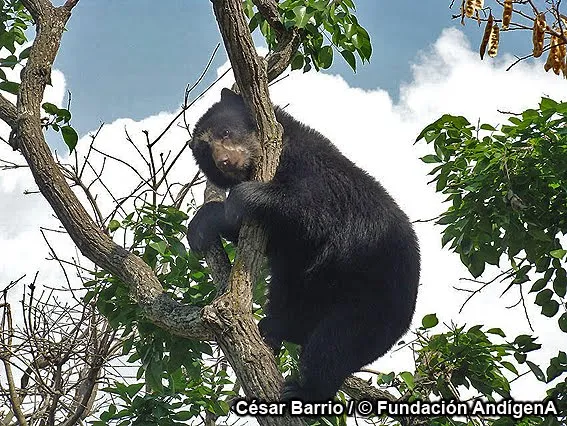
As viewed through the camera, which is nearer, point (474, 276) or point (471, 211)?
point (471, 211)

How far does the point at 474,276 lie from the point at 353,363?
815mm

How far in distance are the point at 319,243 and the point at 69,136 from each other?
1.51 metres

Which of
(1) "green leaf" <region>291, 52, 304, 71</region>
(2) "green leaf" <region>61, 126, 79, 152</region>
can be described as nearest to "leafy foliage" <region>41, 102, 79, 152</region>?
(2) "green leaf" <region>61, 126, 79, 152</region>

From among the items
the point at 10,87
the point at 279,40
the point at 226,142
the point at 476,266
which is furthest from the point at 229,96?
the point at 476,266

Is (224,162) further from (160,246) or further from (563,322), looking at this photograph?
(563,322)

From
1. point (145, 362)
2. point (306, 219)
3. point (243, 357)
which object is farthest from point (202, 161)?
point (243, 357)

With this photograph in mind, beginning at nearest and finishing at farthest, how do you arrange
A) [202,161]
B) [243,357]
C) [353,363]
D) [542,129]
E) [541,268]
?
1. [243,357]
2. [542,129]
3. [541,268]
4. [353,363]
5. [202,161]

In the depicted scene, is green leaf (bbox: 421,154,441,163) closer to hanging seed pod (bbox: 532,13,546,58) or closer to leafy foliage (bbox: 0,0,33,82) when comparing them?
hanging seed pod (bbox: 532,13,546,58)

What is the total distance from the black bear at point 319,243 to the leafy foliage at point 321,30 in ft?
1.41

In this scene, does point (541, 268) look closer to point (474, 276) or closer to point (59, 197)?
point (474, 276)

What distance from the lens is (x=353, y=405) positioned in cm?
446

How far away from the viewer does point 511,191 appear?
3.39 metres

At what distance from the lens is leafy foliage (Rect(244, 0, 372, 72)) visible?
4.40 metres

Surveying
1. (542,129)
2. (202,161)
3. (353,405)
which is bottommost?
(353,405)
